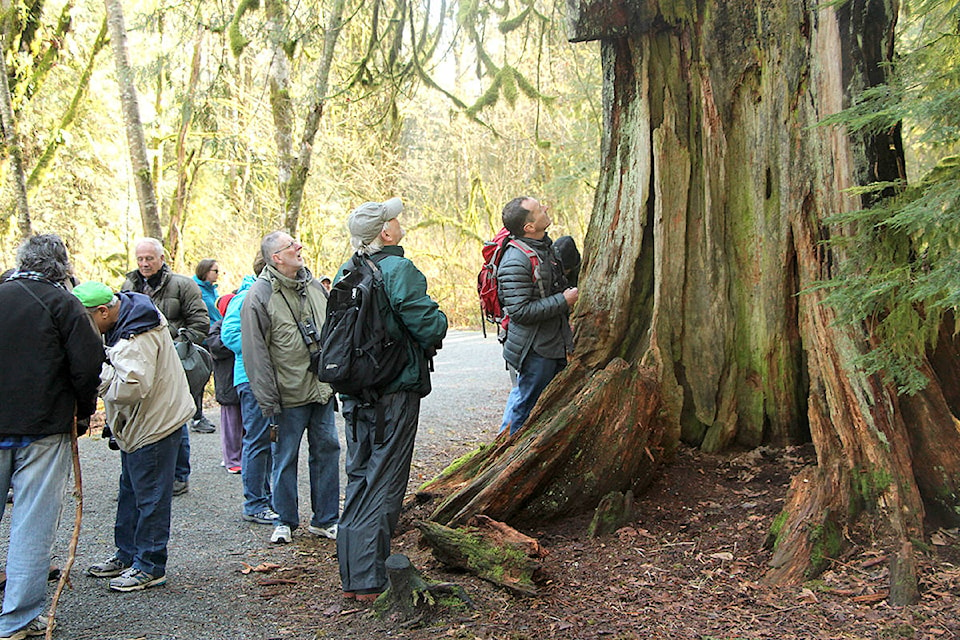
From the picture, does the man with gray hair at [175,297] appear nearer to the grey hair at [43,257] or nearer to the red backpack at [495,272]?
the red backpack at [495,272]

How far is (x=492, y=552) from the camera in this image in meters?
4.30

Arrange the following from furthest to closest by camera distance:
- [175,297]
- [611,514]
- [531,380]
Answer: [175,297], [531,380], [611,514]

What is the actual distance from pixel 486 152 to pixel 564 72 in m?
4.55

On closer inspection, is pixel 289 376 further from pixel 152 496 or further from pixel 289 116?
pixel 289 116

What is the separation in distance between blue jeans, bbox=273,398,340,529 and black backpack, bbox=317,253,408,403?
1452 millimetres

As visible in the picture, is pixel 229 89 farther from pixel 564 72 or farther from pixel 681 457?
pixel 681 457

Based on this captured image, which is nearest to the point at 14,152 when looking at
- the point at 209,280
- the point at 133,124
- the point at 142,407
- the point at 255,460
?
the point at 133,124

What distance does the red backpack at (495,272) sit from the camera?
5.67 m

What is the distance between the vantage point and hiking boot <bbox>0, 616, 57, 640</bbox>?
3.86 m

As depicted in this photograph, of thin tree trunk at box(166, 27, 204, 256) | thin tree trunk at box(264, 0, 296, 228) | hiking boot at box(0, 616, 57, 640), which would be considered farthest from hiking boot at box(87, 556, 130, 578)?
thin tree trunk at box(166, 27, 204, 256)

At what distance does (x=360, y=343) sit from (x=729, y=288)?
8.05ft

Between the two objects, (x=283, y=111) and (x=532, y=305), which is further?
(x=283, y=111)

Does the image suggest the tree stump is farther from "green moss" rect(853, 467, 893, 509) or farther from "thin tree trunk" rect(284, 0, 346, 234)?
"thin tree trunk" rect(284, 0, 346, 234)

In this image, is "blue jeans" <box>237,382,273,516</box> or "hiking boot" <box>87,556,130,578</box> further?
"blue jeans" <box>237,382,273,516</box>
